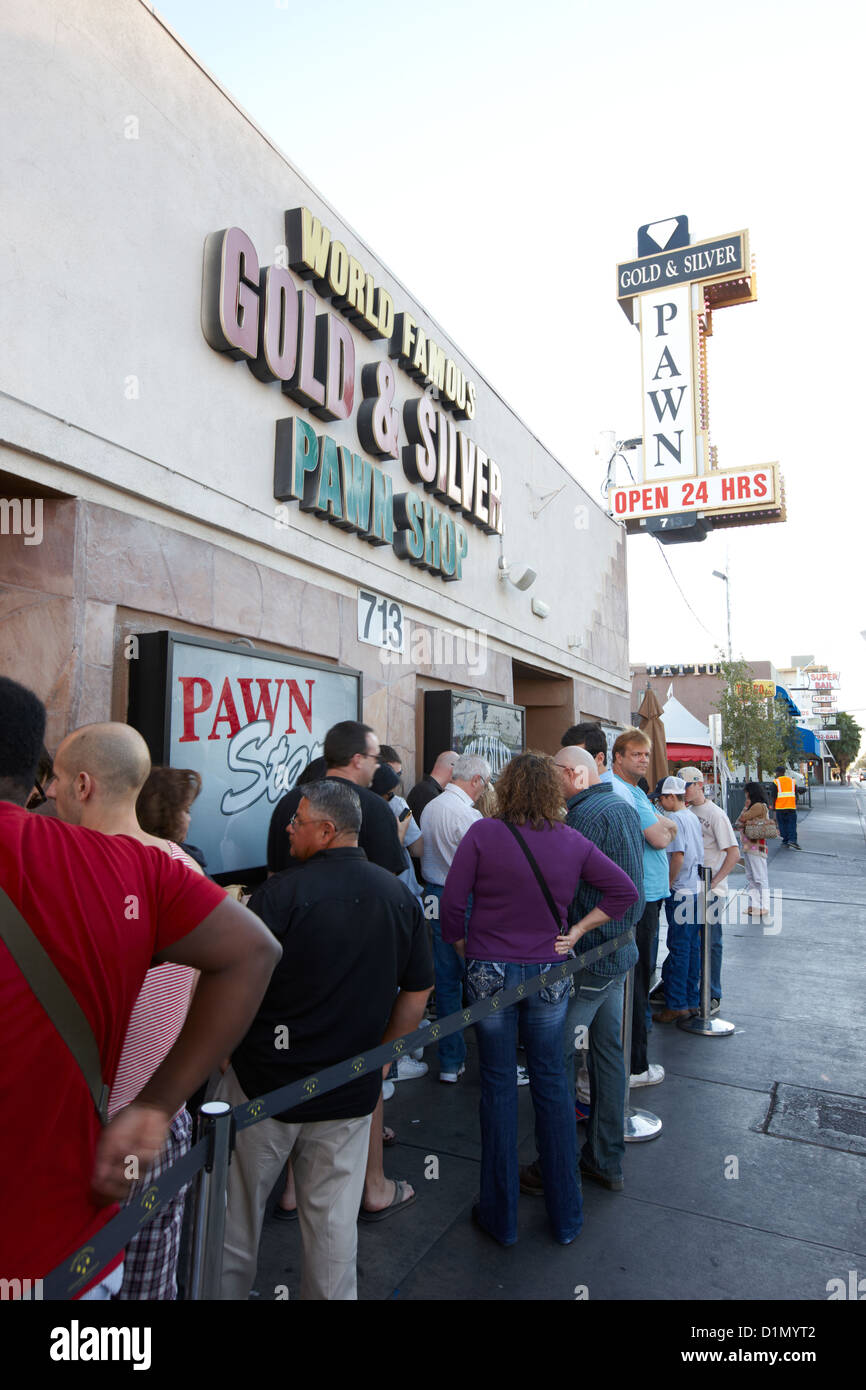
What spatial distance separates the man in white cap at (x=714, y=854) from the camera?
676cm

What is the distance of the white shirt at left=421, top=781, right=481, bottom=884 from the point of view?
5.52 m

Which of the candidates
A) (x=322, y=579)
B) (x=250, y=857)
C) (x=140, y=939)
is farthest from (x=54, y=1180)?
(x=322, y=579)

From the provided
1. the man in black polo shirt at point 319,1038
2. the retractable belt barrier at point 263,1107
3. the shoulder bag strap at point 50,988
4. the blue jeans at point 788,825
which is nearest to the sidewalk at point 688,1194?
the man in black polo shirt at point 319,1038

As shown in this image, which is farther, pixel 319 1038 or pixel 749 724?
pixel 749 724

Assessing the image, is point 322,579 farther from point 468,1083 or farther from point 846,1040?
point 846,1040

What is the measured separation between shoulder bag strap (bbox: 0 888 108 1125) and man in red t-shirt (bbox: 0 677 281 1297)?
0.01 m

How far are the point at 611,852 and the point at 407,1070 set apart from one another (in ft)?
7.39

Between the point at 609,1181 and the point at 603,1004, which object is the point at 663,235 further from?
the point at 609,1181

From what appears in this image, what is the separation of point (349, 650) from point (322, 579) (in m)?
0.66

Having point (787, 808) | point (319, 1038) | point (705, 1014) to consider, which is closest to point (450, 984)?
point (705, 1014)

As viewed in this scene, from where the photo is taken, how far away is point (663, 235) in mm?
18688

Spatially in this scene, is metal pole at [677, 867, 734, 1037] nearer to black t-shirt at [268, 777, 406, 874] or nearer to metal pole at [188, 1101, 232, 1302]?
black t-shirt at [268, 777, 406, 874]

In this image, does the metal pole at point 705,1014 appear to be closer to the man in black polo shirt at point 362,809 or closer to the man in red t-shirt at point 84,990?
the man in black polo shirt at point 362,809
